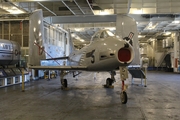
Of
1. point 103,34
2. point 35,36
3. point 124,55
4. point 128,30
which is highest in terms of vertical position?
point 128,30

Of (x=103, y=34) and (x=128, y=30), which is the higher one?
(x=128, y=30)

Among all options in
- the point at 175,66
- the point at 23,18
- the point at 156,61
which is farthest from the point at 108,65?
the point at 156,61

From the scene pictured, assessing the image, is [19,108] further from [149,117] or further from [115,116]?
[149,117]

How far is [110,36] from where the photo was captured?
802cm

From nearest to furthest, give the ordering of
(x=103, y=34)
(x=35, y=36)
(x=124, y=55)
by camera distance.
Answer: (x=124, y=55) → (x=103, y=34) → (x=35, y=36)

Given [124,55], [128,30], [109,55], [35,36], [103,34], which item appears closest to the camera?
[124,55]

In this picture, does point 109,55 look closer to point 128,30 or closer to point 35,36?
point 35,36

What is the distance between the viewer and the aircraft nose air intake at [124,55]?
6.97m

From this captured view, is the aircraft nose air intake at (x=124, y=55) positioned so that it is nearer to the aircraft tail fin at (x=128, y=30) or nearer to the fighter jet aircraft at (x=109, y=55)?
the fighter jet aircraft at (x=109, y=55)

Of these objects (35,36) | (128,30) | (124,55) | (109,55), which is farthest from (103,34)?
(128,30)

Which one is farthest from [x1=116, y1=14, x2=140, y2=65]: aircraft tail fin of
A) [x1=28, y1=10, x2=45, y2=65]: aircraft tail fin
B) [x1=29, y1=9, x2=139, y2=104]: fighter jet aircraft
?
[x1=28, y1=10, x2=45, y2=65]: aircraft tail fin

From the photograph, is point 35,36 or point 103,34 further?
point 35,36

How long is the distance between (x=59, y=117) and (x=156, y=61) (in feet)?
124

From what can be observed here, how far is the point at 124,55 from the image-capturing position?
702cm
